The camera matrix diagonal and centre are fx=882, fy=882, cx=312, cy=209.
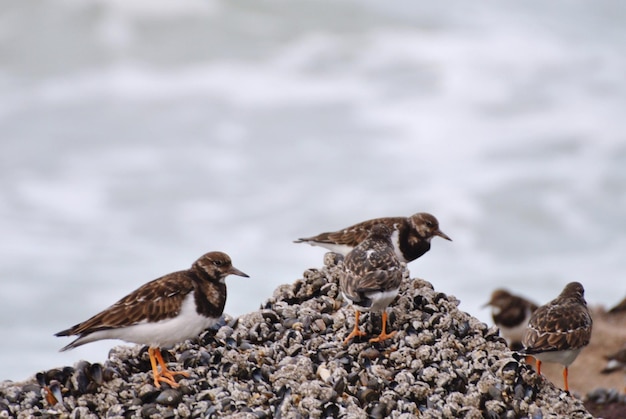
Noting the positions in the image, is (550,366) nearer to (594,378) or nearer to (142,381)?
(594,378)

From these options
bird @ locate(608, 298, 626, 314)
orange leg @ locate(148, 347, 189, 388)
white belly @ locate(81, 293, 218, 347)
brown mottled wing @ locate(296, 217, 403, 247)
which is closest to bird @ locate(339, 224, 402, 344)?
brown mottled wing @ locate(296, 217, 403, 247)

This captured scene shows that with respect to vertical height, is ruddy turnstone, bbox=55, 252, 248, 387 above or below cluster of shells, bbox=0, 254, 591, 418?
above

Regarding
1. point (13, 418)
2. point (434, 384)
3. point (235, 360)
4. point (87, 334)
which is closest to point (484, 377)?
point (434, 384)

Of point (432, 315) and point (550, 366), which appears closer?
point (432, 315)

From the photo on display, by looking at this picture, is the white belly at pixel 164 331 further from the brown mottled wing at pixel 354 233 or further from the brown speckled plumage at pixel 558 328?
the brown speckled plumage at pixel 558 328

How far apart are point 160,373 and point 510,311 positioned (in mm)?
8279

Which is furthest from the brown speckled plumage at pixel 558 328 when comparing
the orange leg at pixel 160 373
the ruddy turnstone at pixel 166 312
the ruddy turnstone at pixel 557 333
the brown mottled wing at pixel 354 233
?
the orange leg at pixel 160 373

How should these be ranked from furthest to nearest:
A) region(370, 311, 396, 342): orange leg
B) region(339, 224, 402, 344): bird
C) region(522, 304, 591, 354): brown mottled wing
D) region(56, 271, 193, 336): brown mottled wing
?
region(522, 304, 591, 354): brown mottled wing < region(370, 311, 396, 342): orange leg < region(339, 224, 402, 344): bird < region(56, 271, 193, 336): brown mottled wing

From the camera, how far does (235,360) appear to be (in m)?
8.63

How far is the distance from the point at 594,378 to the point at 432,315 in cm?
603

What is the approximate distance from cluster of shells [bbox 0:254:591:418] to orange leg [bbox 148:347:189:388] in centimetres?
7

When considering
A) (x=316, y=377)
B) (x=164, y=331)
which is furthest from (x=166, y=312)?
(x=316, y=377)

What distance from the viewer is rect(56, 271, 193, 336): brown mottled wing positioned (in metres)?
7.88

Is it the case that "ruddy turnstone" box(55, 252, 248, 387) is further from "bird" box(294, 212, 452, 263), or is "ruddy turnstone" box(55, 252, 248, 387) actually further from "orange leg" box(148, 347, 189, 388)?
"bird" box(294, 212, 452, 263)
